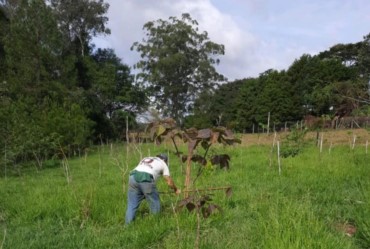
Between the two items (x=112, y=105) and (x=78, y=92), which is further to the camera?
(x=112, y=105)

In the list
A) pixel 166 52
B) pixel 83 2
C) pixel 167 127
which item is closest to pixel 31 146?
pixel 167 127

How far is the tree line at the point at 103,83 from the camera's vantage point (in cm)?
2059

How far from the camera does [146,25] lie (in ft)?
147

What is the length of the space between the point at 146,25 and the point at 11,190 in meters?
35.7

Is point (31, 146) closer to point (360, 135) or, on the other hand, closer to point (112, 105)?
point (360, 135)

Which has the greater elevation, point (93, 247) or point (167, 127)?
point (167, 127)

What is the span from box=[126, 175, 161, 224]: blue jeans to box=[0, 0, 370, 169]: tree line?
9.82 feet

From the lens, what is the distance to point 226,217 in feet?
21.0

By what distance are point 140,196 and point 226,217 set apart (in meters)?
1.38

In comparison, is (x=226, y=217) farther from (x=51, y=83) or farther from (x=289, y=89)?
(x=289, y=89)

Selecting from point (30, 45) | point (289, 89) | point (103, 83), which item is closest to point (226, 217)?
point (30, 45)

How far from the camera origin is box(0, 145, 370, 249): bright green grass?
→ 15.5 feet

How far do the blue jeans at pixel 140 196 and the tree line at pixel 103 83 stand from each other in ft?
9.82

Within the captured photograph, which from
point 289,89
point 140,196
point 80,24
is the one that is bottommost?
point 140,196
